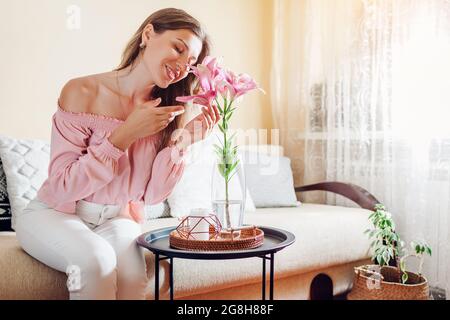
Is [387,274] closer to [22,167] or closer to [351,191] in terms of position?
[351,191]

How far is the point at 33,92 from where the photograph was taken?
66.2 inches

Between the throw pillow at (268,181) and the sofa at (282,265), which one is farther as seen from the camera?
the throw pillow at (268,181)

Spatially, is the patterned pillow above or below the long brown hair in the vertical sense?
below

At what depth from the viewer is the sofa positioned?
1.06m

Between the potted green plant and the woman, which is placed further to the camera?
the potted green plant

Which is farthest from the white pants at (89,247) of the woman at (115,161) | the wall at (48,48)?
the wall at (48,48)

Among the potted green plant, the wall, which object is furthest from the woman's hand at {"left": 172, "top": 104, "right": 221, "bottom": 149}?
the potted green plant

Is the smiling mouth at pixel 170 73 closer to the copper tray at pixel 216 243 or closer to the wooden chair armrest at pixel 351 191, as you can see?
the copper tray at pixel 216 243

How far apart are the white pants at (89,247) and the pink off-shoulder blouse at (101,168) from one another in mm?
34

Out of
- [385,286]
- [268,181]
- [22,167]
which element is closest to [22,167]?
[22,167]

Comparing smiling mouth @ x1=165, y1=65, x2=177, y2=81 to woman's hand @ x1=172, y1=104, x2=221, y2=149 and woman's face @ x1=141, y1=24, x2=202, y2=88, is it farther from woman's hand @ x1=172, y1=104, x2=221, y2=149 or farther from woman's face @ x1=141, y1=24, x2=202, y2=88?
woman's hand @ x1=172, y1=104, x2=221, y2=149

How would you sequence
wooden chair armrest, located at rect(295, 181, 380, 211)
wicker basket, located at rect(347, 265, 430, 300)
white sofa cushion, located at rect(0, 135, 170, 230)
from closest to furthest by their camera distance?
white sofa cushion, located at rect(0, 135, 170, 230) → wicker basket, located at rect(347, 265, 430, 300) → wooden chair armrest, located at rect(295, 181, 380, 211)

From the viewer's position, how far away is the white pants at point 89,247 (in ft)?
3.12
